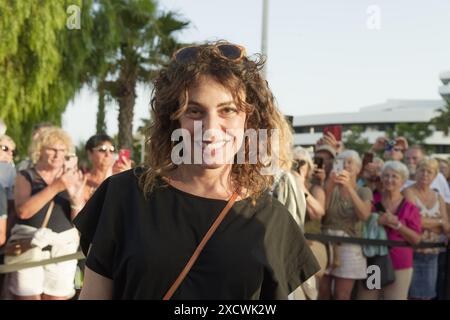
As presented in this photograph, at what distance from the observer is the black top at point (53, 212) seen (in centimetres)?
412

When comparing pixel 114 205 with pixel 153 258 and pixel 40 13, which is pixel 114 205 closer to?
pixel 153 258

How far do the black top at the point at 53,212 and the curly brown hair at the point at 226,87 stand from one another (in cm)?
251

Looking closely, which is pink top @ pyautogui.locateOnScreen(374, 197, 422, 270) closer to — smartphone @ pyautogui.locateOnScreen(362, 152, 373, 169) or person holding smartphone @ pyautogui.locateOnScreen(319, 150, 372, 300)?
person holding smartphone @ pyautogui.locateOnScreen(319, 150, 372, 300)

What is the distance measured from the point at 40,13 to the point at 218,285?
37.1 ft

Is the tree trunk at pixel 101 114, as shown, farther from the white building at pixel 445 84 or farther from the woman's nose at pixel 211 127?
the woman's nose at pixel 211 127

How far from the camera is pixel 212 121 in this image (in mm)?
1647

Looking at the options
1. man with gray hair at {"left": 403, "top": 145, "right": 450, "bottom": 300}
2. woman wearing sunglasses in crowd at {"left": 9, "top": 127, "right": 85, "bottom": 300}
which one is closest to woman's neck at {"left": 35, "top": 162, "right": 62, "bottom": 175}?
woman wearing sunglasses in crowd at {"left": 9, "top": 127, "right": 85, "bottom": 300}

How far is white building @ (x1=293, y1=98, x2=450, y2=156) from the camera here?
265 feet

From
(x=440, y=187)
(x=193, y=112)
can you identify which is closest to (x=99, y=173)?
(x=193, y=112)

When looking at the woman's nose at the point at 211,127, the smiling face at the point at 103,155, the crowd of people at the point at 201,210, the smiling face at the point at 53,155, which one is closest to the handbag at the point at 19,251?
the smiling face at the point at 53,155

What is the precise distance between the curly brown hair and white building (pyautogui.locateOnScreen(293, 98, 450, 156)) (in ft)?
247

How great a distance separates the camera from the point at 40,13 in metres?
11.8

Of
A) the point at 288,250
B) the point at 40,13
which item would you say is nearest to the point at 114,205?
Result: the point at 288,250

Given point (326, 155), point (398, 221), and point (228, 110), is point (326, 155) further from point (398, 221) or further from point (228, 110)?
point (228, 110)
